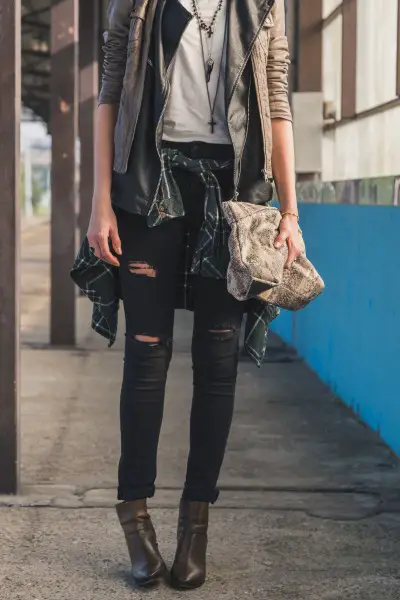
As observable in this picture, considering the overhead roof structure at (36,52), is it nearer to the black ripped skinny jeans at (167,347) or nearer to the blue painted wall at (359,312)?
the blue painted wall at (359,312)

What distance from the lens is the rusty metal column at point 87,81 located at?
9867 millimetres

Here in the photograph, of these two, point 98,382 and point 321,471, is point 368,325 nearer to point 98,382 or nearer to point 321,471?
point 321,471

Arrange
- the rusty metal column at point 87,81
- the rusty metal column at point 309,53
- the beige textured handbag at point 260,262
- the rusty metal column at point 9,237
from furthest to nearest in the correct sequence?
the rusty metal column at point 87,81 → the rusty metal column at point 309,53 → the rusty metal column at point 9,237 → the beige textured handbag at point 260,262

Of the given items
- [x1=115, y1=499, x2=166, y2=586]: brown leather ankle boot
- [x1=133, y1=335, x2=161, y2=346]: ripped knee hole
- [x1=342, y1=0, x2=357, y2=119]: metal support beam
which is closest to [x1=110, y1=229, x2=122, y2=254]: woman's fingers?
[x1=133, y1=335, x2=161, y2=346]: ripped knee hole

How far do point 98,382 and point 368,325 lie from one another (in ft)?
5.93

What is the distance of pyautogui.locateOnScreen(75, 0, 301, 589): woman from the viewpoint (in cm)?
269

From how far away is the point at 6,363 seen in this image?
3.63 meters

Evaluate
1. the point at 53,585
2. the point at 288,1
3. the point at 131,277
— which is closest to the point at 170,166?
the point at 131,277

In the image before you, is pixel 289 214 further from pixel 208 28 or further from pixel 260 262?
pixel 208 28

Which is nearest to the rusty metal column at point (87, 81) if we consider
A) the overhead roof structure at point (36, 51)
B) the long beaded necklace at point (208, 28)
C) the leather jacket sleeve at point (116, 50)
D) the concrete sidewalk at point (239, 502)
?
the overhead roof structure at point (36, 51)

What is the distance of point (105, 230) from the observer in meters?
2.74

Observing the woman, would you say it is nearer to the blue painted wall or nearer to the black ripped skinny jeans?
the black ripped skinny jeans

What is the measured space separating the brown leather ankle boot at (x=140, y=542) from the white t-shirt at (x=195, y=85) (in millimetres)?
1026

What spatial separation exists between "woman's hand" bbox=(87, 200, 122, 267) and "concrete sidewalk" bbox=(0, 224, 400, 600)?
90 centimetres
